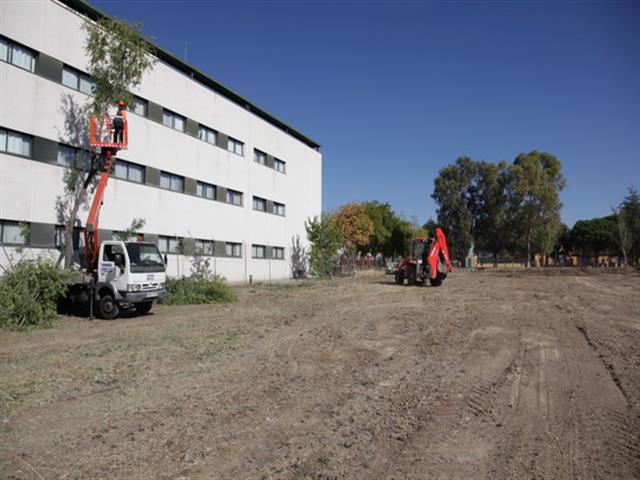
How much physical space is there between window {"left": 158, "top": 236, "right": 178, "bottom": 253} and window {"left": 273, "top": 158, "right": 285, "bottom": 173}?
13.5 metres

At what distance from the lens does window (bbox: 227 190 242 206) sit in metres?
31.4

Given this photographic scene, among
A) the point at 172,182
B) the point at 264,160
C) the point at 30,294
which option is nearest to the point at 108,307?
the point at 30,294

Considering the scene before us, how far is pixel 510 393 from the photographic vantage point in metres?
6.36

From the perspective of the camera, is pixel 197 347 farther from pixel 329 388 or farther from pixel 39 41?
pixel 39 41

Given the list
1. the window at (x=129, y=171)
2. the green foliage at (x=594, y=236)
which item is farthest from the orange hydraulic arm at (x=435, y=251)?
the green foliage at (x=594, y=236)

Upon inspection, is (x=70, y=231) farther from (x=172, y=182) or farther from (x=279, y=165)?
(x=279, y=165)

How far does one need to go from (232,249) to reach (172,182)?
7.02 metres

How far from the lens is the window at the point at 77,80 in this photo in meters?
19.4

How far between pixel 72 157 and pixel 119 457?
719 inches

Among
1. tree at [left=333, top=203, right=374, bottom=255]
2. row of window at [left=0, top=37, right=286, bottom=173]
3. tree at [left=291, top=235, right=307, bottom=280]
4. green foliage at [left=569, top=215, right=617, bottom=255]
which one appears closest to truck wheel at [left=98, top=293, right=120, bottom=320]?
row of window at [left=0, top=37, right=286, bottom=173]

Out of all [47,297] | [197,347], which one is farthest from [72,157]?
[197,347]

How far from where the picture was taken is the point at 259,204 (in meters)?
34.9

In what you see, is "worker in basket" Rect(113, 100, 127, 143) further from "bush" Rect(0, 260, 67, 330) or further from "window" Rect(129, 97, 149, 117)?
"bush" Rect(0, 260, 67, 330)

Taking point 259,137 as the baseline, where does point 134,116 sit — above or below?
below
